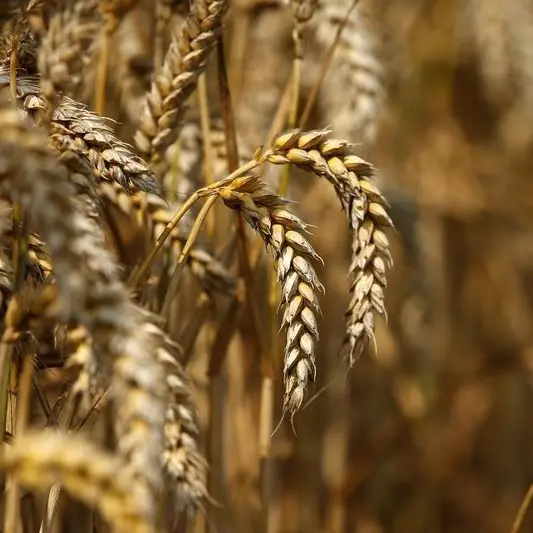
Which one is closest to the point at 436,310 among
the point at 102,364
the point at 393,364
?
the point at 393,364

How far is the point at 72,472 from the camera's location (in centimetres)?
59

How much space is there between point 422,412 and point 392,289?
42 cm

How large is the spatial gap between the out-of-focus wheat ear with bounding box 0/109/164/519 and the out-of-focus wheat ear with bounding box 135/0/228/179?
44 cm

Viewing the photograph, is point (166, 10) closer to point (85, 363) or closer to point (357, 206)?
point (357, 206)

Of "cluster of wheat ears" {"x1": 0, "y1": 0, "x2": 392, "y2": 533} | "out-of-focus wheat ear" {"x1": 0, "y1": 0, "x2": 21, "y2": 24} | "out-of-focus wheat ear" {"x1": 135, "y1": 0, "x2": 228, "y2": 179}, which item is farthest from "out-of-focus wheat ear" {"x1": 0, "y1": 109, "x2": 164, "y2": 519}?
"out-of-focus wheat ear" {"x1": 135, "y1": 0, "x2": 228, "y2": 179}

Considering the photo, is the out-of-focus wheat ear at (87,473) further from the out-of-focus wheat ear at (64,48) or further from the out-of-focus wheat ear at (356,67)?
the out-of-focus wheat ear at (356,67)

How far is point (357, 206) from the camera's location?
921 millimetres

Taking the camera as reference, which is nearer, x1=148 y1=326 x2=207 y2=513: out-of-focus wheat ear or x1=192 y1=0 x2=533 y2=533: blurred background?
x1=148 y1=326 x2=207 y2=513: out-of-focus wheat ear

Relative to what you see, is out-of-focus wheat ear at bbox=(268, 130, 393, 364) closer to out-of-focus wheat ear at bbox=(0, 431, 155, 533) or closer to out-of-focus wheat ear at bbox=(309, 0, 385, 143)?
out-of-focus wheat ear at bbox=(0, 431, 155, 533)

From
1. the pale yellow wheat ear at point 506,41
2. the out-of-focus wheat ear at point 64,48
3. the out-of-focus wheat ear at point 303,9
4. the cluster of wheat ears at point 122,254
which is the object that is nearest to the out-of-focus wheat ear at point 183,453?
the cluster of wheat ears at point 122,254

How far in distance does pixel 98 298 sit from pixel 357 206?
36cm

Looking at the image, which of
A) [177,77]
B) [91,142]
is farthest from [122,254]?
[91,142]

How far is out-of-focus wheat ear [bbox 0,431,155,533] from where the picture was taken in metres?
0.58

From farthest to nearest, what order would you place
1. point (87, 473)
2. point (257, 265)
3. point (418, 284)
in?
point (418, 284) < point (257, 265) < point (87, 473)
